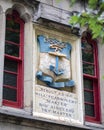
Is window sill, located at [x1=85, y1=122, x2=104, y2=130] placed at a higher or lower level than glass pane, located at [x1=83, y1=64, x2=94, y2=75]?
lower

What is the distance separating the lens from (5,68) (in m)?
15.2

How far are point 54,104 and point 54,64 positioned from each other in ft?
4.27

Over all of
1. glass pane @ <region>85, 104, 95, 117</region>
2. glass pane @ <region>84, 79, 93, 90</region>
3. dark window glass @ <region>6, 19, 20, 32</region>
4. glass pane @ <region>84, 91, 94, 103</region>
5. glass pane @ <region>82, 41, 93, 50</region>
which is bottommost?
glass pane @ <region>85, 104, 95, 117</region>

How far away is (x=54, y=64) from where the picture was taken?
15.9 m

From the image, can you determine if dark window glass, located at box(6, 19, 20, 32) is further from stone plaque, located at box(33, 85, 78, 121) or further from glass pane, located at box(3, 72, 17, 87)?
stone plaque, located at box(33, 85, 78, 121)

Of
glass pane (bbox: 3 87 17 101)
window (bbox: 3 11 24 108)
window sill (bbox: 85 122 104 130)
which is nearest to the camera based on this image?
glass pane (bbox: 3 87 17 101)

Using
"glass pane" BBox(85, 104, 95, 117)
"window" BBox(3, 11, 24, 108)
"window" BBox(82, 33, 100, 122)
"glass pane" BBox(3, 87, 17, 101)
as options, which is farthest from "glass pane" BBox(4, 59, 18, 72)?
"glass pane" BBox(85, 104, 95, 117)

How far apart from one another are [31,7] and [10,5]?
783 millimetres

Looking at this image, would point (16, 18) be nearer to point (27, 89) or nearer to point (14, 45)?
point (14, 45)

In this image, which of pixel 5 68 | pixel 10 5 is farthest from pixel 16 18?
pixel 5 68

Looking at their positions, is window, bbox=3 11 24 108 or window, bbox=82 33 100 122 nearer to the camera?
window, bbox=3 11 24 108

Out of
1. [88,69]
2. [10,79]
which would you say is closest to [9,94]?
[10,79]

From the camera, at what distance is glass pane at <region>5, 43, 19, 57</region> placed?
15412 millimetres

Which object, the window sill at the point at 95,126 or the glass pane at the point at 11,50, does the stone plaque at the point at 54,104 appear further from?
the glass pane at the point at 11,50
